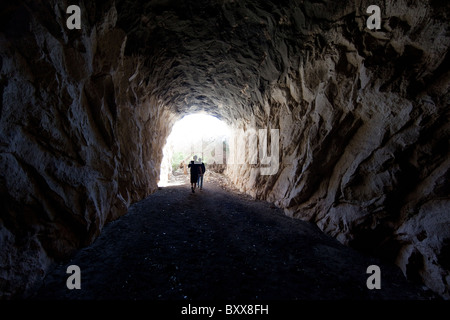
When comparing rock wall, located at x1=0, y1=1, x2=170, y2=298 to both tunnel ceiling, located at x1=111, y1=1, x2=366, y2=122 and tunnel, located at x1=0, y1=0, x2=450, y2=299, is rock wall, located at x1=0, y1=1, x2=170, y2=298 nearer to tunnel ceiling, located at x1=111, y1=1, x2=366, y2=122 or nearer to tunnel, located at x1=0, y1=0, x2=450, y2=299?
tunnel, located at x1=0, y1=0, x2=450, y2=299

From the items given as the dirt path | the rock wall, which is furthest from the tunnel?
the dirt path

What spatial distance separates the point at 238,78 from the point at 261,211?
6.70m

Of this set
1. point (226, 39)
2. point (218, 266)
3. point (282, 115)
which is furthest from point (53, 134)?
point (282, 115)

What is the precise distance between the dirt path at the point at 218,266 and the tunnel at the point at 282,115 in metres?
0.43

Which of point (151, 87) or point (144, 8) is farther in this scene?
point (151, 87)

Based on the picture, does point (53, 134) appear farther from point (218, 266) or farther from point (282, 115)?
point (282, 115)

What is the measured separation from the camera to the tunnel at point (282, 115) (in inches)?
126

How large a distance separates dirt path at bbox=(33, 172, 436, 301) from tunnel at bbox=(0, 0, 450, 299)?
1.42 feet

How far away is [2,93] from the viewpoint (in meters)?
2.89

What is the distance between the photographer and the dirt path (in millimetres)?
3143

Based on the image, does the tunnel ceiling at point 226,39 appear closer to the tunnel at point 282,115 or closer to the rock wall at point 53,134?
the tunnel at point 282,115
